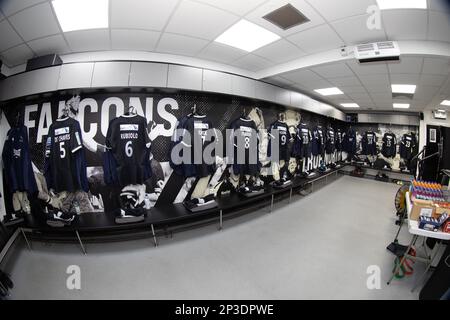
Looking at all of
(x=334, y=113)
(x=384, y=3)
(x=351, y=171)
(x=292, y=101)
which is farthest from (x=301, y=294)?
(x=351, y=171)

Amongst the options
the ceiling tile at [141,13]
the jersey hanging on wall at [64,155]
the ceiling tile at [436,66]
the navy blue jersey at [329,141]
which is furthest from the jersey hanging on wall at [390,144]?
the jersey hanging on wall at [64,155]

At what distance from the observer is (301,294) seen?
1755 mm

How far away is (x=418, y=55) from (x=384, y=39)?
0.51 m

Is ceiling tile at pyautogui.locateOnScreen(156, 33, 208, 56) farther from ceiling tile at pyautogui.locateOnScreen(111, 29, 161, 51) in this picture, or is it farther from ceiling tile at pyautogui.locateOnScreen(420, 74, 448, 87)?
ceiling tile at pyautogui.locateOnScreen(420, 74, 448, 87)

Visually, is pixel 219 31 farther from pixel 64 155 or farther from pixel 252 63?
pixel 64 155

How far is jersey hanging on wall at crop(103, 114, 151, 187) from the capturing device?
2514 mm

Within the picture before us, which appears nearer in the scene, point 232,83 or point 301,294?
point 301,294

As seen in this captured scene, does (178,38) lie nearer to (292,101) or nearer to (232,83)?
(232,83)

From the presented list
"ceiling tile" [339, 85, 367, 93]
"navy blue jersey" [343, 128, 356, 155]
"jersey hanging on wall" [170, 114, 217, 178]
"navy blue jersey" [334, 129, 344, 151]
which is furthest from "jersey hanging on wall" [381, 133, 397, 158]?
"jersey hanging on wall" [170, 114, 217, 178]

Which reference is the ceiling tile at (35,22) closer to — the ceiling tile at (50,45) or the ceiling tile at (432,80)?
the ceiling tile at (50,45)

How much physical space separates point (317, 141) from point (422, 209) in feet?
14.3

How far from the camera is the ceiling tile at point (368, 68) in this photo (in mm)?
2846

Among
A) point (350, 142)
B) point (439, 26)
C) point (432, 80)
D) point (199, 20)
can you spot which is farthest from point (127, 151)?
point (350, 142)

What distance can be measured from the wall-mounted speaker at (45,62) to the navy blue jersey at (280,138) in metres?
3.87
